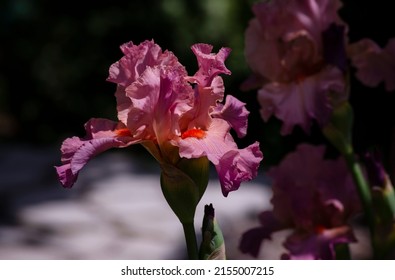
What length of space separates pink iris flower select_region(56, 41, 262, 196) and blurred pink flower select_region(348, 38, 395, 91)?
251 millimetres

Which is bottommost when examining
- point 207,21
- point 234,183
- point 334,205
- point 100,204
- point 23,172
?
point 234,183

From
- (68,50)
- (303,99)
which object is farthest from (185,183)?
(68,50)

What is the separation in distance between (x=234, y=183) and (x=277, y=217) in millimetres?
317

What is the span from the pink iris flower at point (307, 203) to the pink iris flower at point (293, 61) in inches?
3.0

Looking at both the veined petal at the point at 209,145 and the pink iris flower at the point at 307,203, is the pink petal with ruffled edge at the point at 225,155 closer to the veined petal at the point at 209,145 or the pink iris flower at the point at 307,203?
the veined petal at the point at 209,145

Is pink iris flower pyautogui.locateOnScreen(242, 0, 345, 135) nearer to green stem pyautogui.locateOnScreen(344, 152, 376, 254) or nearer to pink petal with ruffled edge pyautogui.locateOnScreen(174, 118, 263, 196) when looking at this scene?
green stem pyautogui.locateOnScreen(344, 152, 376, 254)

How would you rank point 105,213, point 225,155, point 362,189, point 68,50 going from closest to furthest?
point 225,155 < point 362,189 < point 105,213 < point 68,50

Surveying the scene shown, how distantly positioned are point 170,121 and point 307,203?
0.30 metres

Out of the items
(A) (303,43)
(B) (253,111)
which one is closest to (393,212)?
(A) (303,43)

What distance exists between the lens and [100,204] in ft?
12.3

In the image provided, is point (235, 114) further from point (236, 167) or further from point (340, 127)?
point (340, 127)

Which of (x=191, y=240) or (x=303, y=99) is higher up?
(x=303, y=99)

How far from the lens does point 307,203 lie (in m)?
0.85

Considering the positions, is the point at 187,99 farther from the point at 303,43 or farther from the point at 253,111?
the point at 253,111
